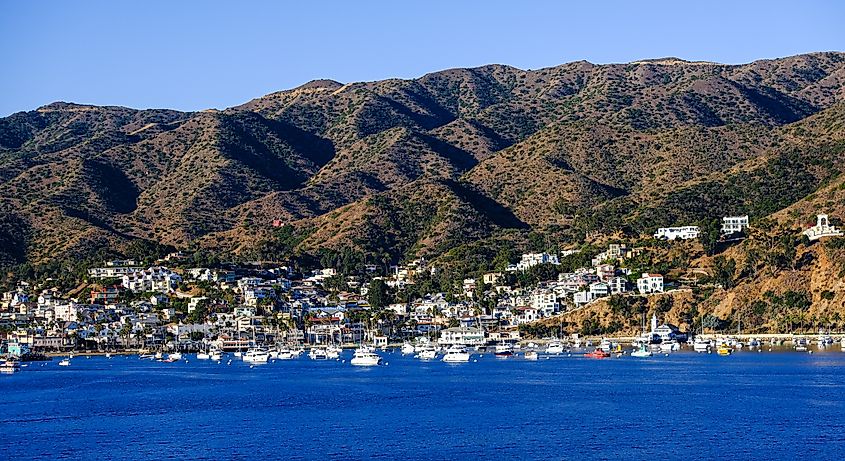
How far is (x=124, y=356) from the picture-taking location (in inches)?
6019

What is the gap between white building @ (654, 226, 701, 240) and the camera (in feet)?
540

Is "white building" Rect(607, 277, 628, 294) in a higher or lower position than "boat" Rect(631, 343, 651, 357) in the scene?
higher

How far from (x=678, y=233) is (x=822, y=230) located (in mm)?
24800

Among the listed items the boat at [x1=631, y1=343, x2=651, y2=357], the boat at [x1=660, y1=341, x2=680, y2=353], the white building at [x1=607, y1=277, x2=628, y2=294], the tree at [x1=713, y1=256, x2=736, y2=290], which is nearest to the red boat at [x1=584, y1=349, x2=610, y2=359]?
the boat at [x1=631, y1=343, x2=651, y2=357]

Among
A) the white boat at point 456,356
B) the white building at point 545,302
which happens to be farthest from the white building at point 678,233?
the white boat at point 456,356

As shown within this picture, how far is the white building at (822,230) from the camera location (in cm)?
14338

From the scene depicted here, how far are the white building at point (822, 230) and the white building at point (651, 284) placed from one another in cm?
1645

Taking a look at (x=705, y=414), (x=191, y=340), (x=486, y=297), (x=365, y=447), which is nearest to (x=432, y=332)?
(x=486, y=297)

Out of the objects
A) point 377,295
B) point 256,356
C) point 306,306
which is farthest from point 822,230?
point 306,306

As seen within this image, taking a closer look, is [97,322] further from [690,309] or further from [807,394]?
[807,394]

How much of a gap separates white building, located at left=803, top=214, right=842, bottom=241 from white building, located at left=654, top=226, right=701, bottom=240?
17.7 m

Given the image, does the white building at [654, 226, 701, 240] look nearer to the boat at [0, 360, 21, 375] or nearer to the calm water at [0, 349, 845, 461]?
the calm water at [0, 349, 845, 461]

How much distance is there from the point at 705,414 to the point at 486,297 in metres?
99.5

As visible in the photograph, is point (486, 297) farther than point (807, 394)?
Yes
